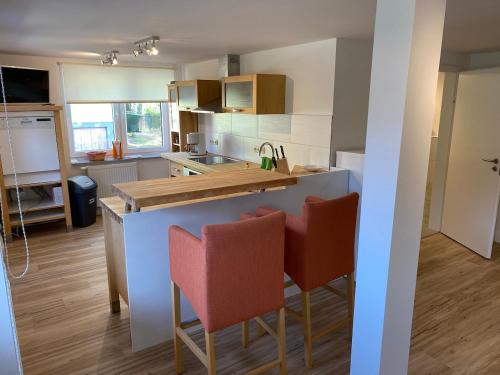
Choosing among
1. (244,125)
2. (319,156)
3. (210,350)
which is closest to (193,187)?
(210,350)

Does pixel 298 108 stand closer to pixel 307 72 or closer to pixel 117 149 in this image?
pixel 307 72

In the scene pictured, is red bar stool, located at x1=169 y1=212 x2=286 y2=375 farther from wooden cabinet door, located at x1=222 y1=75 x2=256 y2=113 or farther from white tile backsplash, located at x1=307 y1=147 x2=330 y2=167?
wooden cabinet door, located at x1=222 y1=75 x2=256 y2=113

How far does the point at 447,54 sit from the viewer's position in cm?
420

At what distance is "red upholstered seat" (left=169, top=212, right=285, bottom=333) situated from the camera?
1.80 m

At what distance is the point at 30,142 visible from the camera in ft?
14.6

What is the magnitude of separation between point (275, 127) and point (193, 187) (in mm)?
1998

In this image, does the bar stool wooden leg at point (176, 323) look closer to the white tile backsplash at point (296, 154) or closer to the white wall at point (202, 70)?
the white tile backsplash at point (296, 154)

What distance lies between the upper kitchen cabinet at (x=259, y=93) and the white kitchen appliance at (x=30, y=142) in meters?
2.37

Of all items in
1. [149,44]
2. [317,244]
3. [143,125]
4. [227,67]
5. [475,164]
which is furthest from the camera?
[143,125]

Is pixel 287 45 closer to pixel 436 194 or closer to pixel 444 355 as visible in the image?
pixel 436 194

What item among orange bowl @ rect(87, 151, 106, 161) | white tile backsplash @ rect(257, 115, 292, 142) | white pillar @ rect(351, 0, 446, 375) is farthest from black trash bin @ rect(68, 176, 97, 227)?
white pillar @ rect(351, 0, 446, 375)

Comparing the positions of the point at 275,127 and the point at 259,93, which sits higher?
the point at 259,93

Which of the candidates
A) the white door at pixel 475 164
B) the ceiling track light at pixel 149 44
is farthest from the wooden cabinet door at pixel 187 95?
the white door at pixel 475 164

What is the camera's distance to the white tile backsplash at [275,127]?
3.97m
